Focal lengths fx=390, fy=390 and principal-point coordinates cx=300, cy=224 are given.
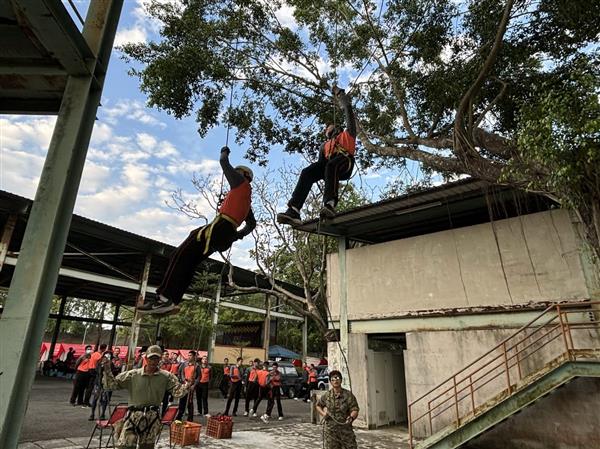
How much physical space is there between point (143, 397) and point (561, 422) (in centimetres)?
798

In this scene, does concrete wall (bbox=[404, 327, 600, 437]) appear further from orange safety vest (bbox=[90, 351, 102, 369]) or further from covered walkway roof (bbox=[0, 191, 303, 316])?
orange safety vest (bbox=[90, 351, 102, 369])

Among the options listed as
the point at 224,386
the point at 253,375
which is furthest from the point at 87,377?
the point at 224,386

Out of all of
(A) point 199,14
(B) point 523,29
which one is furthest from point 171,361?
(B) point 523,29

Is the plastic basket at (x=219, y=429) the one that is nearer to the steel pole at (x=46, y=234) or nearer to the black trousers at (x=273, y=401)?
the black trousers at (x=273, y=401)

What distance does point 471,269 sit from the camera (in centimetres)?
989

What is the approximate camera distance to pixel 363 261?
12.3m

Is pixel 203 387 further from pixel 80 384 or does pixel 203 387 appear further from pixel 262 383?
pixel 80 384

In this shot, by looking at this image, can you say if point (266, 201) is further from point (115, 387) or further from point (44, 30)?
point (44, 30)

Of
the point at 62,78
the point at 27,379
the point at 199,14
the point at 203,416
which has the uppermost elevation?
the point at 199,14

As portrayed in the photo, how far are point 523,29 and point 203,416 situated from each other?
13034 millimetres

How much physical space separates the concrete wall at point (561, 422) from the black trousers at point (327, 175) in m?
6.77

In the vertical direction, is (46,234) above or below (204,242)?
below

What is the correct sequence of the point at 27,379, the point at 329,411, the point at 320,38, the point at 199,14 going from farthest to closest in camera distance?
the point at 320,38, the point at 199,14, the point at 329,411, the point at 27,379

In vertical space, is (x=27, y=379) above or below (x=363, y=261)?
below
